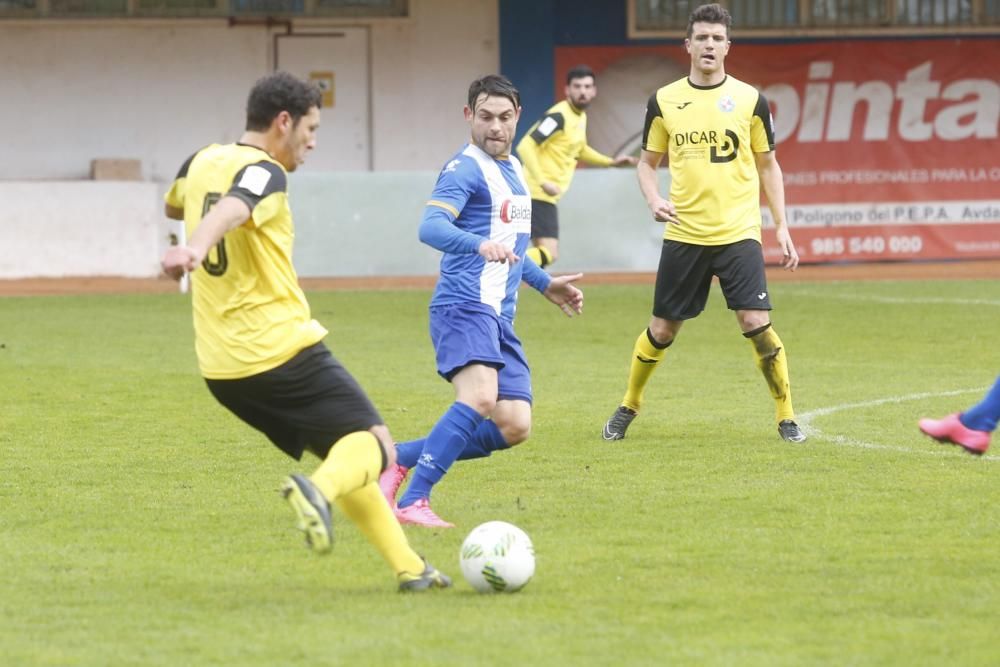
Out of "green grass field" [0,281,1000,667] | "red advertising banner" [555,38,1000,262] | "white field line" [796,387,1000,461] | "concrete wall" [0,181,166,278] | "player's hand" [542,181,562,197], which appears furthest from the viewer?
"red advertising banner" [555,38,1000,262]

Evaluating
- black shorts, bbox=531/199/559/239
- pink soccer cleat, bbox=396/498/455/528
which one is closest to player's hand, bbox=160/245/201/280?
pink soccer cleat, bbox=396/498/455/528

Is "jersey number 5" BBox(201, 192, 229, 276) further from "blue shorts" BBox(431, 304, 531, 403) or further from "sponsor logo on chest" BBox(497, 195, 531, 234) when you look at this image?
"sponsor logo on chest" BBox(497, 195, 531, 234)

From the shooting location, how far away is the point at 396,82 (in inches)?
940

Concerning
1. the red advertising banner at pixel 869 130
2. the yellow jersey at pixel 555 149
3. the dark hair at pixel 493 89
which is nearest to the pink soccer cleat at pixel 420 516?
the dark hair at pixel 493 89

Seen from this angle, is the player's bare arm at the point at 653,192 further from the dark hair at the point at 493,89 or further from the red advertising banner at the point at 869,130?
the red advertising banner at the point at 869,130

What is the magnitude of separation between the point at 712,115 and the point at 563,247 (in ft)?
39.6

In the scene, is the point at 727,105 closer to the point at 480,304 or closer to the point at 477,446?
the point at 480,304

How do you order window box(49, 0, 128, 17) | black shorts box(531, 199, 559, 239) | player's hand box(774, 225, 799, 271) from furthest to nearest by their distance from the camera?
window box(49, 0, 128, 17) < black shorts box(531, 199, 559, 239) < player's hand box(774, 225, 799, 271)

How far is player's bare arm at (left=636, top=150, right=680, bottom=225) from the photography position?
8.60 meters

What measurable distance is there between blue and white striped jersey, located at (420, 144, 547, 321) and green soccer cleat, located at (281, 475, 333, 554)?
187cm

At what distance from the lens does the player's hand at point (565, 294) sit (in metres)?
6.83

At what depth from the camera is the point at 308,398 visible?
5348 mm

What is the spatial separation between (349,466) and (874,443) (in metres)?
4.30

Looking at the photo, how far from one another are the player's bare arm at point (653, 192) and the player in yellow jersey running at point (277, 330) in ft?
11.2
